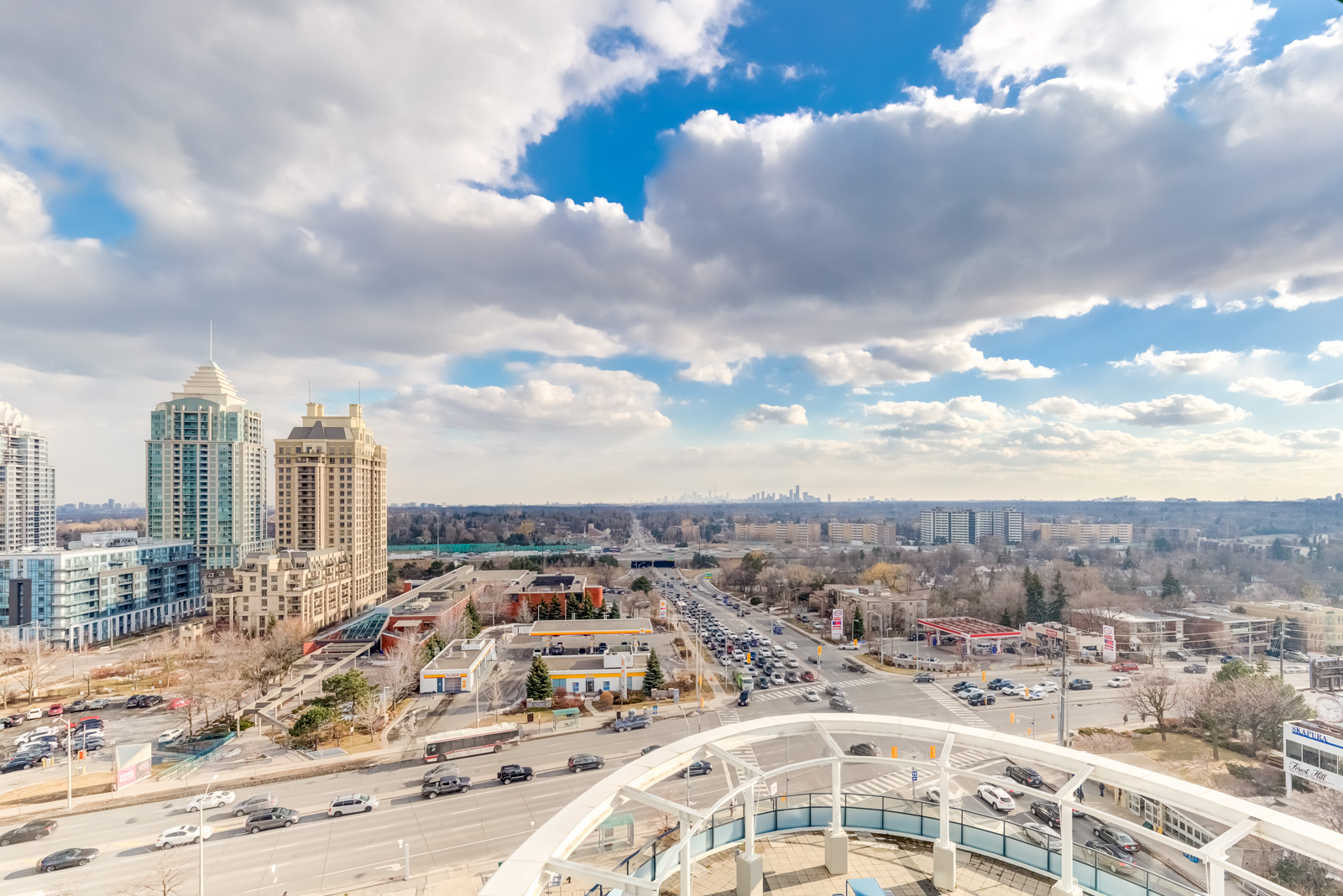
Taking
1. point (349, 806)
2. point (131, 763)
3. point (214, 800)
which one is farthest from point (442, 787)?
point (131, 763)

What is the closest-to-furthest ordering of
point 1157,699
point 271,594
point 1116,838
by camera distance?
1. point 1116,838
2. point 1157,699
3. point 271,594

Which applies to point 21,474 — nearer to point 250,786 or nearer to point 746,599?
point 250,786

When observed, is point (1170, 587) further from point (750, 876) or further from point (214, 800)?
point (214, 800)

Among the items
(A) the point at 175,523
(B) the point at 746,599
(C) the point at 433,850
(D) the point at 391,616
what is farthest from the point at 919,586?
(A) the point at 175,523

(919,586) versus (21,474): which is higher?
(21,474)

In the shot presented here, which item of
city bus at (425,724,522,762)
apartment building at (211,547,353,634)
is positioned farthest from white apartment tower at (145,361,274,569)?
city bus at (425,724,522,762)

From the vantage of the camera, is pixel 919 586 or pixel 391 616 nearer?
pixel 391 616
